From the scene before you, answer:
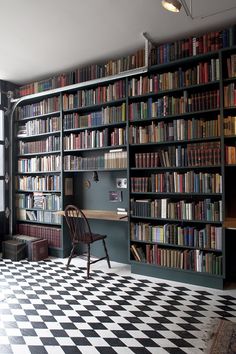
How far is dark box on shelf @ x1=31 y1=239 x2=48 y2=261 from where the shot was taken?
4686 millimetres

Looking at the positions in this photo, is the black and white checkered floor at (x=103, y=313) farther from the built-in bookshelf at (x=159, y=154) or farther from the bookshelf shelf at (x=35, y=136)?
the bookshelf shelf at (x=35, y=136)

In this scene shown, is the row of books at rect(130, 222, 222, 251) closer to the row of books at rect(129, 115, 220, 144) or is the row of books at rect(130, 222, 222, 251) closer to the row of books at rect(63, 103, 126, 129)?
the row of books at rect(129, 115, 220, 144)

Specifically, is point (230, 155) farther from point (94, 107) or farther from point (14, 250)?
point (14, 250)

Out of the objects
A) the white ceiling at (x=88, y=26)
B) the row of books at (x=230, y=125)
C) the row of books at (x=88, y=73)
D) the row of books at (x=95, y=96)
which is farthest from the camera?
the row of books at (x=95, y=96)

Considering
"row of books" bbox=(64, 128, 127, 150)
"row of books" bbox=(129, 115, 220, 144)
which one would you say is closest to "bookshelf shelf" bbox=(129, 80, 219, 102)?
"row of books" bbox=(129, 115, 220, 144)

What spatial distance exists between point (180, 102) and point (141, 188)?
1207 millimetres

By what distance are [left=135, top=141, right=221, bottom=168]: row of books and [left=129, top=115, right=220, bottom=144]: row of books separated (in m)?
0.12

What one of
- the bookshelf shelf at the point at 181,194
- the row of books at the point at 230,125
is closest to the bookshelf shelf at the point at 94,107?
the bookshelf shelf at the point at 181,194

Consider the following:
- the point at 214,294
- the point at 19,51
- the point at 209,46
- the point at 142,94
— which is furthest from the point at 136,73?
the point at 214,294

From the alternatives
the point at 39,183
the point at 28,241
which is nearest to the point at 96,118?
the point at 39,183

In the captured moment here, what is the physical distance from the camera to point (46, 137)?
534cm

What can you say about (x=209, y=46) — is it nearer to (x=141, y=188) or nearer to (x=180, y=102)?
(x=180, y=102)

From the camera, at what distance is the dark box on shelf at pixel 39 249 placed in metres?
4.69

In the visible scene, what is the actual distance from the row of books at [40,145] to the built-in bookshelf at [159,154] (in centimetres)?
2
